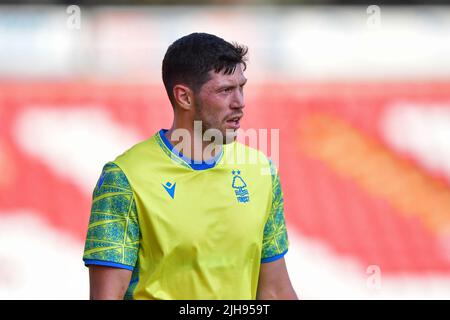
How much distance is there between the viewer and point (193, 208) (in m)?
3.93

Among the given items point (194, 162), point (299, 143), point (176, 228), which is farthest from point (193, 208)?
point (299, 143)

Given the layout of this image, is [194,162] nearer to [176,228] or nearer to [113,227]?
[176,228]

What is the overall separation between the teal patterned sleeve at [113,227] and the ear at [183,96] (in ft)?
1.38

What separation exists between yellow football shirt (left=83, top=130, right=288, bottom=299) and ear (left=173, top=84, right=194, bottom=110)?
0.22 m

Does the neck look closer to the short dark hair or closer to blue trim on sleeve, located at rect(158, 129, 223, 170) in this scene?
blue trim on sleeve, located at rect(158, 129, 223, 170)

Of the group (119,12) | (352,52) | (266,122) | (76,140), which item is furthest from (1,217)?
(352,52)

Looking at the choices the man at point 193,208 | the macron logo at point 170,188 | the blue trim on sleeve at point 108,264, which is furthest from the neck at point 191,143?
the blue trim on sleeve at point 108,264

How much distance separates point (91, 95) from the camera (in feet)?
29.0

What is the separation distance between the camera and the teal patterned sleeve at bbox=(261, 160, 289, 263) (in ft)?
13.4

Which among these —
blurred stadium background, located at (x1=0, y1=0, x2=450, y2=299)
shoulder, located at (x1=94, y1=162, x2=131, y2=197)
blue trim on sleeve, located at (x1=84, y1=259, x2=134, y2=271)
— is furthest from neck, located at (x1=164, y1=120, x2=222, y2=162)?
blurred stadium background, located at (x1=0, y1=0, x2=450, y2=299)

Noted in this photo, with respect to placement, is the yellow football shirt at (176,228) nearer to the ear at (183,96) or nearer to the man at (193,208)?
the man at (193,208)

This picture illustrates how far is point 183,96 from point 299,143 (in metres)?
4.77

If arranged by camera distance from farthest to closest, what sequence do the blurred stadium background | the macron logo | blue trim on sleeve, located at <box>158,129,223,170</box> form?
the blurred stadium background, blue trim on sleeve, located at <box>158,129,223,170</box>, the macron logo

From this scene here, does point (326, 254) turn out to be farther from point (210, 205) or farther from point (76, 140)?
point (210, 205)
